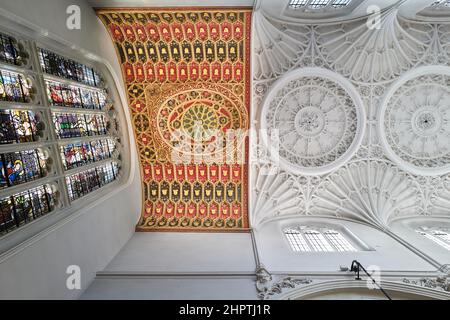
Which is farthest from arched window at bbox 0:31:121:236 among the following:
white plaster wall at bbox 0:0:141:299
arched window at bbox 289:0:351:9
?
arched window at bbox 289:0:351:9

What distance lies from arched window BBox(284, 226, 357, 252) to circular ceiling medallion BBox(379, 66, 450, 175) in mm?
5690

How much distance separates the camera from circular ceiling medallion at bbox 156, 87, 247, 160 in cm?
1548

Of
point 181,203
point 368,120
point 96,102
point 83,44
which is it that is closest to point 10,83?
point 83,44

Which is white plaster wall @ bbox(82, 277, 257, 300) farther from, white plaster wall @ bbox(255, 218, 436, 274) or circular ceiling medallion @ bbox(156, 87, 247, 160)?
circular ceiling medallion @ bbox(156, 87, 247, 160)

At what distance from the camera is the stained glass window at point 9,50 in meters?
7.89

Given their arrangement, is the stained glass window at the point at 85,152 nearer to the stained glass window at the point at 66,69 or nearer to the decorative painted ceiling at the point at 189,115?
the decorative painted ceiling at the point at 189,115

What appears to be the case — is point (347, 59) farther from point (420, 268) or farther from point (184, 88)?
point (420, 268)

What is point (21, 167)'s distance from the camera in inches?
342

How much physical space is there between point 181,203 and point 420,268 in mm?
12323

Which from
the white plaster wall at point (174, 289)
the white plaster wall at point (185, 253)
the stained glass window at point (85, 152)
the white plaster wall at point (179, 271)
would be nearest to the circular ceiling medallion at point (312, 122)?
the white plaster wall at point (185, 253)

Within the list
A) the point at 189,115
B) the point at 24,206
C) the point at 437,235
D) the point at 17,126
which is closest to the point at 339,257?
the point at 437,235

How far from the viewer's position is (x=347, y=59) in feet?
48.1

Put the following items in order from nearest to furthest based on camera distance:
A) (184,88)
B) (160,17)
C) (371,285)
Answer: (371,285) → (160,17) → (184,88)

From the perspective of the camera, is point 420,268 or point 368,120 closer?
point 420,268
